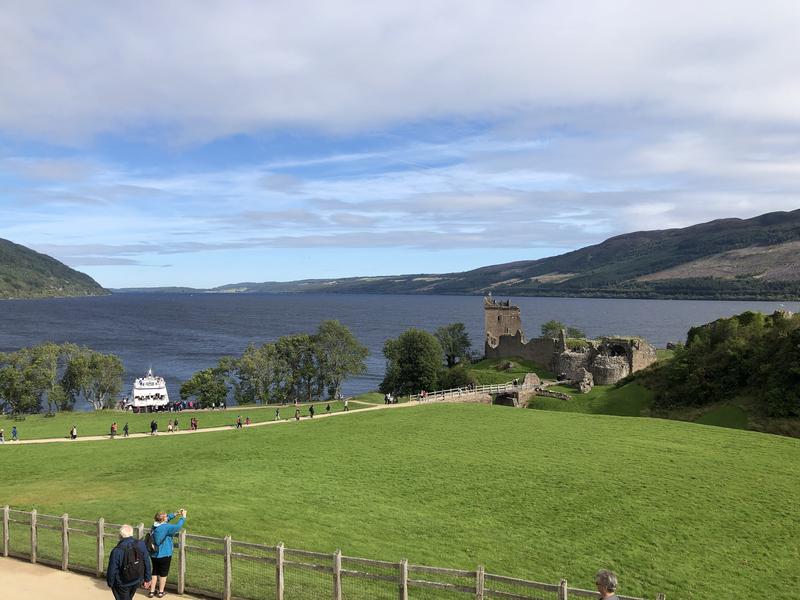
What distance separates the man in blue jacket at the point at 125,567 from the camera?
12.1 meters

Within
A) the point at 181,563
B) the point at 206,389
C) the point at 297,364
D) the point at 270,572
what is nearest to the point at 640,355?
the point at 297,364

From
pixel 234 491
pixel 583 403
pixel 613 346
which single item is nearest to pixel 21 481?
pixel 234 491

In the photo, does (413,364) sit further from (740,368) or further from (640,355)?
(740,368)

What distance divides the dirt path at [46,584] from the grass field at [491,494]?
4.18 metres

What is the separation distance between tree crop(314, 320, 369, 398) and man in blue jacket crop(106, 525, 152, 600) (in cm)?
7192

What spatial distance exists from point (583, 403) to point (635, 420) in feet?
49.3

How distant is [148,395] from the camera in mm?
77812

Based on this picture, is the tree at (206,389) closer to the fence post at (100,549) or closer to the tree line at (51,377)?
the tree line at (51,377)

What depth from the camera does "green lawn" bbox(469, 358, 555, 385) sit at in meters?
74.4

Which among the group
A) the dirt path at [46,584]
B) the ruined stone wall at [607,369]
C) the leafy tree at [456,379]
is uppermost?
the dirt path at [46,584]

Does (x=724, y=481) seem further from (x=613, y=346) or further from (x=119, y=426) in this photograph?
(x=613, y=346)

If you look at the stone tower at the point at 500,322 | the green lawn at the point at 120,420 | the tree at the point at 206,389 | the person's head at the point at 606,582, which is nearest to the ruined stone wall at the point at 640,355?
the stone tower at the point at 500,322

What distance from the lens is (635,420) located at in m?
43.6

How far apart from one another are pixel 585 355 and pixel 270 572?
201 feet
